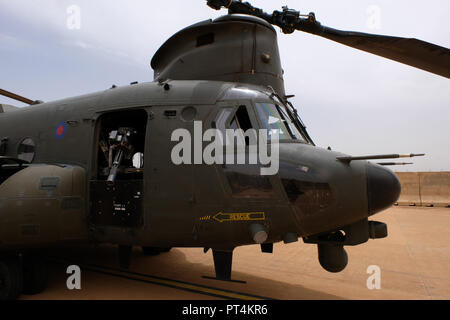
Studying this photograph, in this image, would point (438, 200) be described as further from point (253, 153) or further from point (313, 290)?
point (253, 153)

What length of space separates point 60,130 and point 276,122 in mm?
4091

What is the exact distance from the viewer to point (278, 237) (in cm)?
468

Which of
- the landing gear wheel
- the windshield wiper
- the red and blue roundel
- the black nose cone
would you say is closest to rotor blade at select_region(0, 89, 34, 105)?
the red and blue roundel

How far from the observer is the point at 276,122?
5.22 meters

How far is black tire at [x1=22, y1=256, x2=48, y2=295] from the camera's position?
5680mm

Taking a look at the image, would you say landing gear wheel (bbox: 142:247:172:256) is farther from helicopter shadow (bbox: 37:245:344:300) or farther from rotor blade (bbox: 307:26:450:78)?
rotor blade (bbox: 307:26:450:78)

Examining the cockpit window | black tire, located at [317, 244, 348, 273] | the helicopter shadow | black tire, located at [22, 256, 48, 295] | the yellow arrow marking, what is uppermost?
the cockpit window

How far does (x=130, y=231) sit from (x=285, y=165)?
2653mm

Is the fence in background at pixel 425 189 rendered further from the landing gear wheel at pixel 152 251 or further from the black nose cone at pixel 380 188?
the black nose cone at pixel 380 188

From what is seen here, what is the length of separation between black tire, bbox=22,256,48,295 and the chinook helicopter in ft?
0.06

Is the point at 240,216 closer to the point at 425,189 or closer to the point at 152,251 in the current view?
the point at 152,251

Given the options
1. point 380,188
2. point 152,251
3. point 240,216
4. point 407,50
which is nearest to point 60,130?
point 240,216

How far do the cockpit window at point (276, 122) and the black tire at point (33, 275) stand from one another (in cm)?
458
